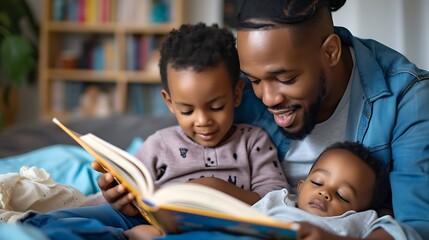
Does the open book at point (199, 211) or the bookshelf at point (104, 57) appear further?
the bookshelf at point (104, 57)

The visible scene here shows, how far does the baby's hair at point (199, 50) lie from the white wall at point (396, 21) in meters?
0.36

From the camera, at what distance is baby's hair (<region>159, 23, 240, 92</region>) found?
4.42ft

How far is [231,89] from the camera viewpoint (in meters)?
1.40

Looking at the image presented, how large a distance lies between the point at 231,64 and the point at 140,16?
273 centimetres

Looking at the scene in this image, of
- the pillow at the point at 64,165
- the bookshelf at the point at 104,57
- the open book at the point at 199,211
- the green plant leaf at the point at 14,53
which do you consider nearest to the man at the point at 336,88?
the open book at the point at 199,211

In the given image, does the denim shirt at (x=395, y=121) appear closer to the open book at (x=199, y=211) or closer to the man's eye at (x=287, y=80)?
the man's eye at (x=287, y=80)

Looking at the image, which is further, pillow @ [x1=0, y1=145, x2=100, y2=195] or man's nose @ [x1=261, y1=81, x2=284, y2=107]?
pillow @ [x1=0, y1=145, x2=100, y2=195]

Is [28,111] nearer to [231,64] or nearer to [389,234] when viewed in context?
[231,64]

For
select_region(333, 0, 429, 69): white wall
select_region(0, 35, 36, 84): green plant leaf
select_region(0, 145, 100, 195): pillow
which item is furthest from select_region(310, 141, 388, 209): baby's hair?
select_region(0, 35, 36, 84): green plant leaf

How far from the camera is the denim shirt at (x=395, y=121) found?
1.18 metres

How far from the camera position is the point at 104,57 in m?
4.11

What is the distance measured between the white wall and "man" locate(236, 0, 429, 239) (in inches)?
7.9

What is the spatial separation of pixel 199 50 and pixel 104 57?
2.86 meters

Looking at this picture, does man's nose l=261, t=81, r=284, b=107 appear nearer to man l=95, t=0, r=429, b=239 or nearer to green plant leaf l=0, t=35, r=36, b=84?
man l=95, t=0, r=429, b=239
